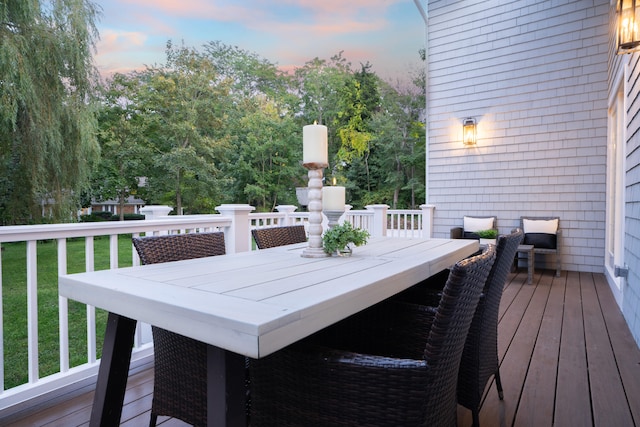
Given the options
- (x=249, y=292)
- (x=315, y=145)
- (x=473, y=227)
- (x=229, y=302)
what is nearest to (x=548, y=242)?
(x=473, y=227)

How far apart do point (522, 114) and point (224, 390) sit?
6.30 m

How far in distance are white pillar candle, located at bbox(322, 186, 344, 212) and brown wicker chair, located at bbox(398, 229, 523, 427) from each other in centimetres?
64

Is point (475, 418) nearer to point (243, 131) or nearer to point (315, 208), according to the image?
point (315, 208)

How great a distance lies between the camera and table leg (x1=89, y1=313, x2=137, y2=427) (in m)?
1.25

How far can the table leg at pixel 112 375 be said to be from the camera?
1251 millimetres

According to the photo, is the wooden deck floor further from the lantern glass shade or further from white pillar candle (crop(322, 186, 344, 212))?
the lantern glass shade

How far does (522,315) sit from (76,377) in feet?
11.2

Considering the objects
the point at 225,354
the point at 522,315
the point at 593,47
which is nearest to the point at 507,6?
the point at 593,47

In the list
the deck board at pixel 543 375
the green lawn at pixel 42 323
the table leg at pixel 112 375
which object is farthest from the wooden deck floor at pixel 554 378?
the green lawn at pixel 42 323

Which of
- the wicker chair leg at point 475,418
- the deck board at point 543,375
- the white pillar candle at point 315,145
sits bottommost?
the deck board at point 543,375

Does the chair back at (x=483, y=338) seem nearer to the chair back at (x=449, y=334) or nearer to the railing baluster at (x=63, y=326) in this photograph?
the chair back at (x=449, y=334)

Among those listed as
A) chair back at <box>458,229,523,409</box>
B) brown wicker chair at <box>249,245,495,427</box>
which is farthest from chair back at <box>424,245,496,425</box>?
chair back at <box>458,229,523,409</box>

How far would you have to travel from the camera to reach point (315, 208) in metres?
1.76

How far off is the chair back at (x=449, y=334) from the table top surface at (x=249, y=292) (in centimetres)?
25
